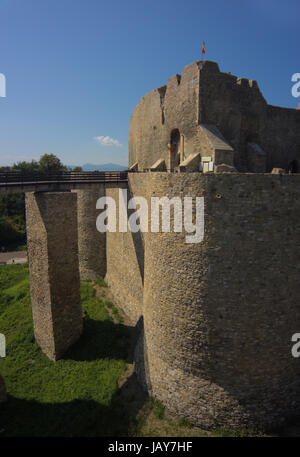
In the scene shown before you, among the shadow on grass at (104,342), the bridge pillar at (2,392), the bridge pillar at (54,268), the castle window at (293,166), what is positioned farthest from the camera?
the castle window at (293,166)

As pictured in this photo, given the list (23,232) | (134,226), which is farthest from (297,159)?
(23,232)

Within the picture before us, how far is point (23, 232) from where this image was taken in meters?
33.3

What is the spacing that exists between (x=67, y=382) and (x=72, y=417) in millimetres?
1508

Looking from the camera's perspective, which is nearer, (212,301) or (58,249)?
(212,301)

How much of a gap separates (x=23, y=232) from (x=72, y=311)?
2543 centimetres

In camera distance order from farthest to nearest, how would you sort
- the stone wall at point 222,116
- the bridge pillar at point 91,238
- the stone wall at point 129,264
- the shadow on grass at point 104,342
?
the bridge pillar at point 91,238 < the stone wall at point 222,116 < the stone wall at point 129,264 < the shadow on grass at point 104,342

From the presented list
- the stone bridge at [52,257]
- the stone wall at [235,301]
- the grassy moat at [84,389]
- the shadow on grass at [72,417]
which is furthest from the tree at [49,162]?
the stone wall at [235,301]

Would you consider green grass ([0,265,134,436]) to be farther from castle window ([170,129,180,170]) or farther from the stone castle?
castle window ([170,129,180,170])

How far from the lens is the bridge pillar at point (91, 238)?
17250 millimetres

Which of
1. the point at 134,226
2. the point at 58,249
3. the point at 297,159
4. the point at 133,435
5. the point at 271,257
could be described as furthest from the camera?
the point at 297,159

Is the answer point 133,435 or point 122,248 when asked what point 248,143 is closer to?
point 122,248

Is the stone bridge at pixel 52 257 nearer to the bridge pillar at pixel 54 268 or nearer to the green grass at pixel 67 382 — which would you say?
the bridge pillar at pixel 54 268

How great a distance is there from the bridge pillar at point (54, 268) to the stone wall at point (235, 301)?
4.87 metres

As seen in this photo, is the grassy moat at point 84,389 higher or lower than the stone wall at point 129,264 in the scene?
lower
